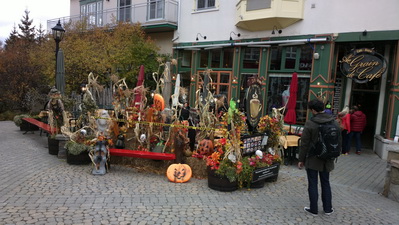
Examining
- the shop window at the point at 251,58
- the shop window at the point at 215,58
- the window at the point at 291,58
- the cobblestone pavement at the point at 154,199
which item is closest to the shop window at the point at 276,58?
the window at the point at 291,58

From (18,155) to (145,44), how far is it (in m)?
9.21

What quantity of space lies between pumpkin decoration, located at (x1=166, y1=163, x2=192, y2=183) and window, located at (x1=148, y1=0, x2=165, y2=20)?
12.0m

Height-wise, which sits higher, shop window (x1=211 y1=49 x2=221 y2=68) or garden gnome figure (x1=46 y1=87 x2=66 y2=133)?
shop window (x1=211 y1=49 x2=221 y2=68)

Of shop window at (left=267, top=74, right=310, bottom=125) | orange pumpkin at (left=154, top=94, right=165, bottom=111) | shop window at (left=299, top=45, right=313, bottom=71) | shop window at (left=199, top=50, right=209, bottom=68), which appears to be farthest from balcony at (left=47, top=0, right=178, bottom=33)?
orange pumpkin at (left=154, top=94, right=165, bottom=111)

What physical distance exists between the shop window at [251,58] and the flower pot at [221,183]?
29.1 ft

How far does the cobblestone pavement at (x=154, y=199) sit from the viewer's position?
14.7 feet

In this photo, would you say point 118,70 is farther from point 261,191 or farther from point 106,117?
point 261,191

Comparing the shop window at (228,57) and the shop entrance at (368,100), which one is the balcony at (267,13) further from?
the shop entrance at (368,100)

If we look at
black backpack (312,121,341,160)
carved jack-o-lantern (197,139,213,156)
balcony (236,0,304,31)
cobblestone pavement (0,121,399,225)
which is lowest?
cobblestone pavement (0,121,399,225)

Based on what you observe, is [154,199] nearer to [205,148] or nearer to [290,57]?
[205,148]

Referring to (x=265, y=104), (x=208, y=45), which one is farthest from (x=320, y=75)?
(x=208, y=45)

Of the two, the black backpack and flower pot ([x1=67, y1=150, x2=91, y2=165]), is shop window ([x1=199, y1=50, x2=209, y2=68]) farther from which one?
the black backpack

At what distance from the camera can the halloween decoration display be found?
21.4ft

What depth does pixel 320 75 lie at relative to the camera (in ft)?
38.0
